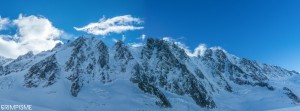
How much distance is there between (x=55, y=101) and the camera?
448 feet

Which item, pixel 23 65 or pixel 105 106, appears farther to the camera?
pixel 23 65

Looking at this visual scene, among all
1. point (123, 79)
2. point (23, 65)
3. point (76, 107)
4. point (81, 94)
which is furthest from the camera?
point (23, 65)

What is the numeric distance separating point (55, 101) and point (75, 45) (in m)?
59.8

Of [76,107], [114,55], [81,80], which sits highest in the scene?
[114,55]

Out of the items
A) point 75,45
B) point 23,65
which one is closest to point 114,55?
point 75,45

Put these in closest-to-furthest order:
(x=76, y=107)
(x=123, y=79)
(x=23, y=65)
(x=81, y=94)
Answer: (x=76, y=107)
(x=81, y=94)
(x=123, y=79)
(x=23, y=65)

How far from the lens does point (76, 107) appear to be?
13550cm

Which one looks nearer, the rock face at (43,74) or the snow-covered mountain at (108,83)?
the snow-covered mountain at (108,83)

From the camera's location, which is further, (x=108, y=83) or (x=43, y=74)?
(x=108, y=83)

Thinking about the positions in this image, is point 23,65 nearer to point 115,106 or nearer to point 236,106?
point 115,106

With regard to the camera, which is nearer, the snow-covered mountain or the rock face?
the snow-covered mountain

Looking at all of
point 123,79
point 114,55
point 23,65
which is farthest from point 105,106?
point 23,65

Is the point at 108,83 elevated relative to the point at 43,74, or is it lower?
lower

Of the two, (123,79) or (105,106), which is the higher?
(123,79)
